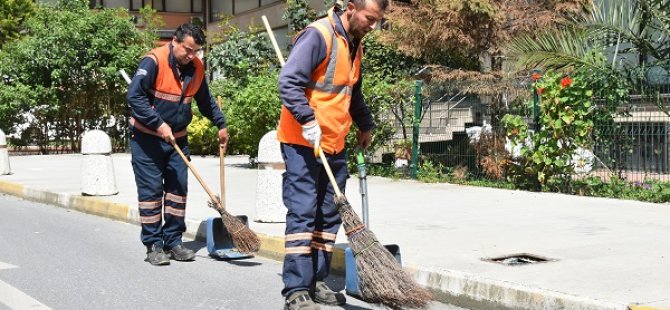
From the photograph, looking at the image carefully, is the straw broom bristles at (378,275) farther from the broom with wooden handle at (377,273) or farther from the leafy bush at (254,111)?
the leafy bush at (254,111)

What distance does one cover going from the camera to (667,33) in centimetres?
1062

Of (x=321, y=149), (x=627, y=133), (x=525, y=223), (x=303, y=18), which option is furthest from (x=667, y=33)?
(x=303, y=18)

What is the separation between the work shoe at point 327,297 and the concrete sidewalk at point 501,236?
31.1 inches

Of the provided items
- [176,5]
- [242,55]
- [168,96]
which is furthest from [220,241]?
[176,5]

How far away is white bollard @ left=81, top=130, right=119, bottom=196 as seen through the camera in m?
11.9

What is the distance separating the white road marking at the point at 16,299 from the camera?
19.1 feet

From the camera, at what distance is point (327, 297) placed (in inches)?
223

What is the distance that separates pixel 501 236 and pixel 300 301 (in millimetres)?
3168

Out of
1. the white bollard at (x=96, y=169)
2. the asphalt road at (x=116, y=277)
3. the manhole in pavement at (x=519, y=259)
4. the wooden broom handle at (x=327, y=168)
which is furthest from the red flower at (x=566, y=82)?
the wooden broom handle at (x=327, y=168)

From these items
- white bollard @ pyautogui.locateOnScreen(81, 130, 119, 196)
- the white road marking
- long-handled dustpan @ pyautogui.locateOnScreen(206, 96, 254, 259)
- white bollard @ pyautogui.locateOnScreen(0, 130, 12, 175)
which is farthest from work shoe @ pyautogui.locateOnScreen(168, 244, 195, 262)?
white bollard @ pyautogui.locateOnScreen(0, 130, 12, 175)

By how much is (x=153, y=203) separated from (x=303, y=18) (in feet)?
36.9

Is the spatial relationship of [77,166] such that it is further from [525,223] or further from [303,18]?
[525,223]

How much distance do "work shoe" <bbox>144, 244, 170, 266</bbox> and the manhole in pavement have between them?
2660mm

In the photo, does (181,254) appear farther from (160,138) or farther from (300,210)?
(300,210)
